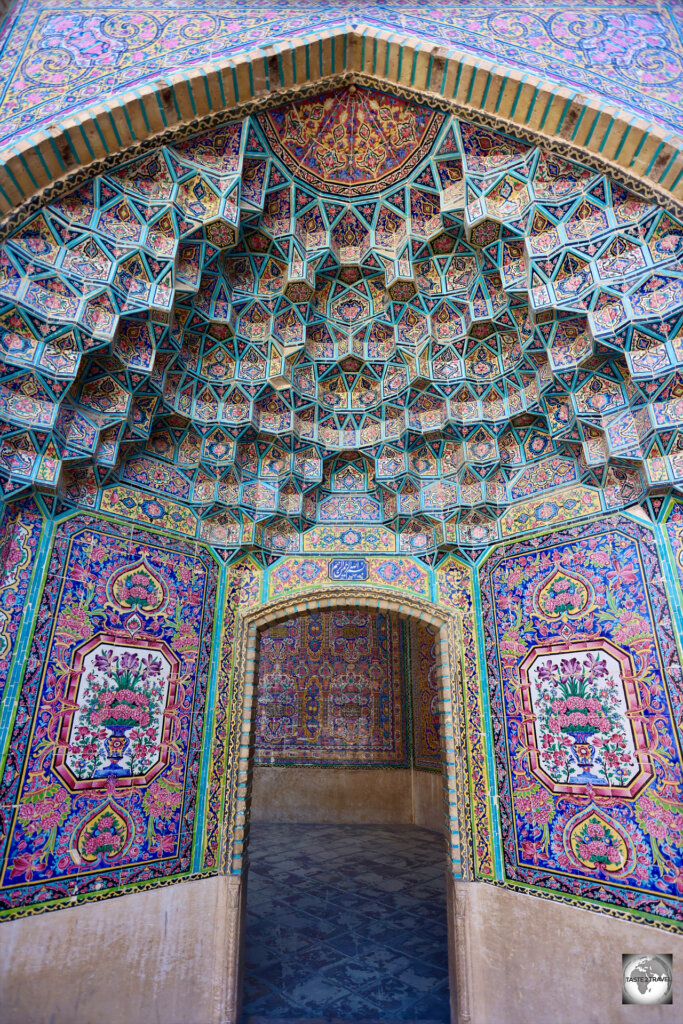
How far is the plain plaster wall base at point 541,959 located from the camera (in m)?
3.19

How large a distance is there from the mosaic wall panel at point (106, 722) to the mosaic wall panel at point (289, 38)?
2900 millimetres

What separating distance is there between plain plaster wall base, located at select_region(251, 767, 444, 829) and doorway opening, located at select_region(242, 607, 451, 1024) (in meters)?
0.02

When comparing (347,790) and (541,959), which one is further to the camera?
(347,790)

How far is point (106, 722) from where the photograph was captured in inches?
146

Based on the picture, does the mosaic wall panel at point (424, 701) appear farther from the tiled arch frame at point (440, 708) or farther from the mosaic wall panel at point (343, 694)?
the tiled arch frame at point (440, 708)

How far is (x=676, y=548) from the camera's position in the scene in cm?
350

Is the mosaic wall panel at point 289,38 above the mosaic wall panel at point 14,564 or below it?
above

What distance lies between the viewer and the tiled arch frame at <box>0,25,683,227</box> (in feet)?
10.5

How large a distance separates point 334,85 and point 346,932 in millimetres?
7031

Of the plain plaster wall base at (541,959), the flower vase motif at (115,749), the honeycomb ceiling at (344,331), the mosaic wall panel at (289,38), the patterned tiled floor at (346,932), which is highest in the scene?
the mosaic wall panel at (289,38)

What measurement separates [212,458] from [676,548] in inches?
139

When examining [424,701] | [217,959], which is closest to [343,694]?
[424,701]

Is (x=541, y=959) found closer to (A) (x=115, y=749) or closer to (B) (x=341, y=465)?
(A) (x=115, y=749)

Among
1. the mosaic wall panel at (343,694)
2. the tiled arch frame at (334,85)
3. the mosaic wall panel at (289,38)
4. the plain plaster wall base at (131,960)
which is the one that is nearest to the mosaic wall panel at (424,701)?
the mosaic wall panel at (343,694)
